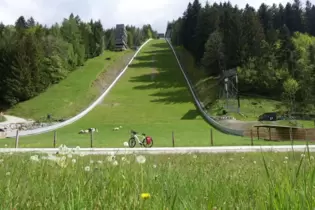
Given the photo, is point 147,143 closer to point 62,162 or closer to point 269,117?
point 62,162

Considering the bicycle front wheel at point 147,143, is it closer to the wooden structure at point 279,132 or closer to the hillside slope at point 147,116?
the hillside slope at point 147,116

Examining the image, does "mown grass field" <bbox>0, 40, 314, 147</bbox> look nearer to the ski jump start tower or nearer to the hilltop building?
the ski jump start tower

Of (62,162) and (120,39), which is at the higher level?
(120,39)

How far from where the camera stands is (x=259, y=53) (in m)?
68.4

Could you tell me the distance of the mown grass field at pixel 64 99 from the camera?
51.3 meters

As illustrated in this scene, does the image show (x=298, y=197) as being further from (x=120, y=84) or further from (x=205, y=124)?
(x=120, y=84)

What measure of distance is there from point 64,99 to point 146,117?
15.8 m

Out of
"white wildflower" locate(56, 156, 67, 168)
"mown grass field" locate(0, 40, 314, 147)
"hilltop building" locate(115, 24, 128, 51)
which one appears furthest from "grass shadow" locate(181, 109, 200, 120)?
"hilltop building" locate(115, 24, 128, 51)

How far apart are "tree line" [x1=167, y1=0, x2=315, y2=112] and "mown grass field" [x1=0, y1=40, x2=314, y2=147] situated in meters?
9.02

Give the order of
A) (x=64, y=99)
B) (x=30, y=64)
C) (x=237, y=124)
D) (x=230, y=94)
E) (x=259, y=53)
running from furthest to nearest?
(x=259, y=53) < (x=30, y=64) < (x=64, y=99) < (x=230, y=94) < (x=237, y=124)

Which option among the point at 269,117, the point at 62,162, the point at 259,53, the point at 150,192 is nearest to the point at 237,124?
the point at 269,117

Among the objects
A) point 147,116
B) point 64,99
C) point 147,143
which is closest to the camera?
point 147,143

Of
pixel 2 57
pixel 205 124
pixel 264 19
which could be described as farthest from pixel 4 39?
pixel 264 19

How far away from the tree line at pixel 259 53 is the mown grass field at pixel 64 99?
76.8 ft
